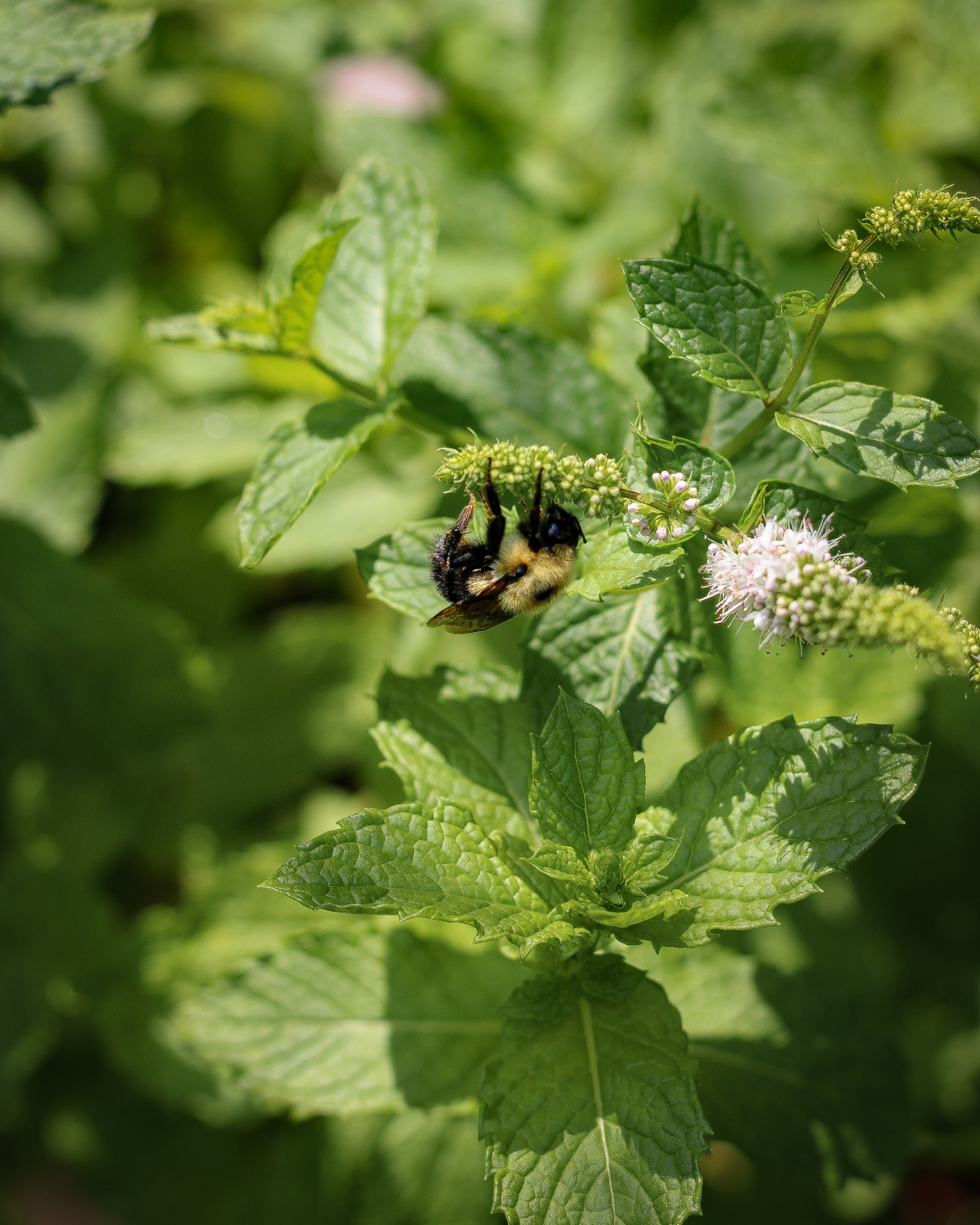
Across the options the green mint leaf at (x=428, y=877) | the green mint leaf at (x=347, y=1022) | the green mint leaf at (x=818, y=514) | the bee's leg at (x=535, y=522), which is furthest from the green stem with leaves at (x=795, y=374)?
the green mint leaf at (x=347, y=1022)

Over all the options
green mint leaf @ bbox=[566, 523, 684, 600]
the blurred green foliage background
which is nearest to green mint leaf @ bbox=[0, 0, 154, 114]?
the blurred green foliage background

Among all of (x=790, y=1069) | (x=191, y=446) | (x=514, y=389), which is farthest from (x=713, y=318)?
(x=191, y=446)

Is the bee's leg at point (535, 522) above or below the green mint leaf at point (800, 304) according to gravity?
below

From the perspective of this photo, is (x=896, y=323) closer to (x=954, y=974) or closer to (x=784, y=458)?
(x=784, y=458)

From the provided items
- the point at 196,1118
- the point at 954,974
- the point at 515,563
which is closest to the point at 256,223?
the point at 515,563

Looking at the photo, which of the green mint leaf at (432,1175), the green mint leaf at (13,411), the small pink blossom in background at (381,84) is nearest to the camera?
the green mint leaf at (13,411)

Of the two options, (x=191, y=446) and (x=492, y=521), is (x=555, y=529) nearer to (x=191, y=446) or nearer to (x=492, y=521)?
(x=492, y=521)

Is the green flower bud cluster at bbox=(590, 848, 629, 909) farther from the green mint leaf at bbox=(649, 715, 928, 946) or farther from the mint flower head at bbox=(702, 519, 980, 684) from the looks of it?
the mint flower head at bbox=(702, 519, 980, 684)

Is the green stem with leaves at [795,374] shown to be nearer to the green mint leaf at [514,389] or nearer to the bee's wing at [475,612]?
the green mint leaf at [514,389]
